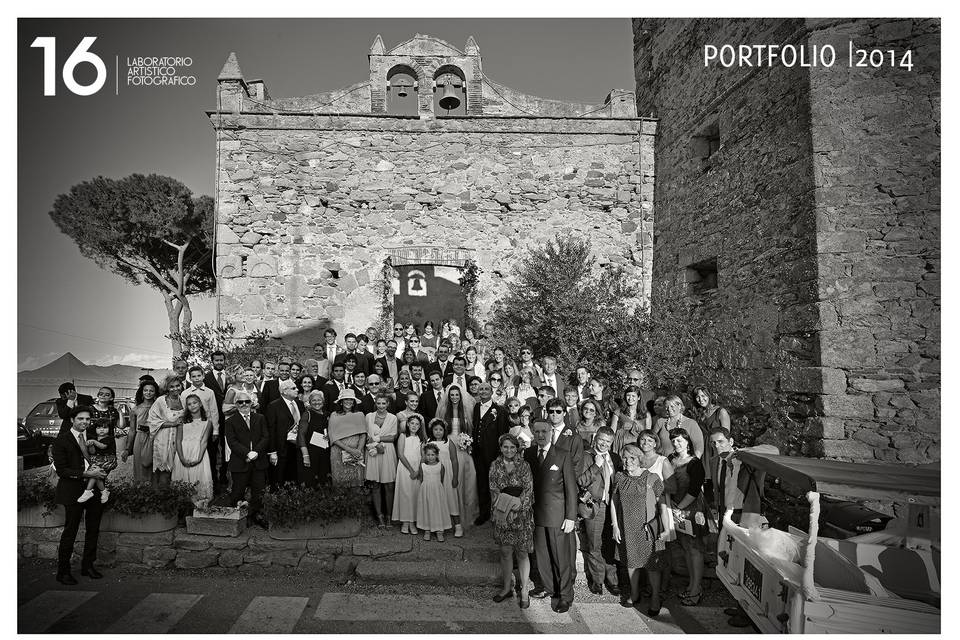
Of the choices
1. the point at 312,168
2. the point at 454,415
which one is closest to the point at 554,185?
the point at 312,168

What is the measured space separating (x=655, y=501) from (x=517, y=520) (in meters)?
1.24

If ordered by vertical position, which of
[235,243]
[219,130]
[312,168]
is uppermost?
[219,130]

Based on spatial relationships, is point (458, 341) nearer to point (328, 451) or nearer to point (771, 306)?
point (328, 451)

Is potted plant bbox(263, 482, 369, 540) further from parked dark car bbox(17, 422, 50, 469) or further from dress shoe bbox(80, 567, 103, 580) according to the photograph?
parked dark car bbox(17, 422, 50, 469)

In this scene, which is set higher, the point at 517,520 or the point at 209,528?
the point at 517,520

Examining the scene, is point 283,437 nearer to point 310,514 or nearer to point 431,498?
point 310,514

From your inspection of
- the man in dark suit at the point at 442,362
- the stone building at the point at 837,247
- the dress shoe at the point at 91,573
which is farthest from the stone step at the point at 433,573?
the stone building at the point at 837,247

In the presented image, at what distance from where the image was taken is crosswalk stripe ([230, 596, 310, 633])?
4.25m

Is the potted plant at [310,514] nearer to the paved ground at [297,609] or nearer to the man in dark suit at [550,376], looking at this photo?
the paved ground at [297,609]

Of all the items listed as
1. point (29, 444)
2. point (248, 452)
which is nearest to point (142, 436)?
point (248, 452)

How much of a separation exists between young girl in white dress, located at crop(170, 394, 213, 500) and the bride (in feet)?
8.34

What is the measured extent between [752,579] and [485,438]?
2740 millimetres

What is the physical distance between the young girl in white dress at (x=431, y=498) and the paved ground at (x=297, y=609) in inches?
22.9

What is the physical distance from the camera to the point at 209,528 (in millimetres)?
5254
